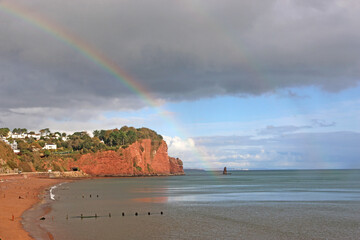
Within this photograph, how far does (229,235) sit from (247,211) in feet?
62.4

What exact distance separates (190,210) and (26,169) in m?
142

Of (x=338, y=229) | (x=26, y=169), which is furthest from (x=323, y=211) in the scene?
(x=26, y=169)

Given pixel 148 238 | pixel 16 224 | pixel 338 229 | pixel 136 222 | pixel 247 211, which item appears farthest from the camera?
pixel 247 211

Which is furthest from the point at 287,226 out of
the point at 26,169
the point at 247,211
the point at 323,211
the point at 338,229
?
the point at 26,169

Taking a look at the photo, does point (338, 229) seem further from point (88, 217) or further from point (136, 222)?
point (88, 217)

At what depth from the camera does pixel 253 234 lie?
3425 centimetres

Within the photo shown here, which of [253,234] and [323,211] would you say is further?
[323,211]

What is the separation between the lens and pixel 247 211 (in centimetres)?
5181

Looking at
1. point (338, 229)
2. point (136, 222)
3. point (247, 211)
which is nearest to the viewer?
point (338, 229)

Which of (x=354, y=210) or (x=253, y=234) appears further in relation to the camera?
(x=354, y=210)

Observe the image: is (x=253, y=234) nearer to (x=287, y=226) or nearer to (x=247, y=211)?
(x=287, y=226)

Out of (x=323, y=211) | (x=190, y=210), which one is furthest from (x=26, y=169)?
(x=323, y=211)

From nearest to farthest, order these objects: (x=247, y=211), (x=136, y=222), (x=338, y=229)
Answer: (x=338, y=229) < (x=136, y=222) < (x=247, y=211)

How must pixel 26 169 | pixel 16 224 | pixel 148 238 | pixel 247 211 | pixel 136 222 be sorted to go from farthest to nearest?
1. pixel 26 169
2. pixel 247 211
3. pixel 136 222
4. pixel 16 224
5. pixel 148 238
